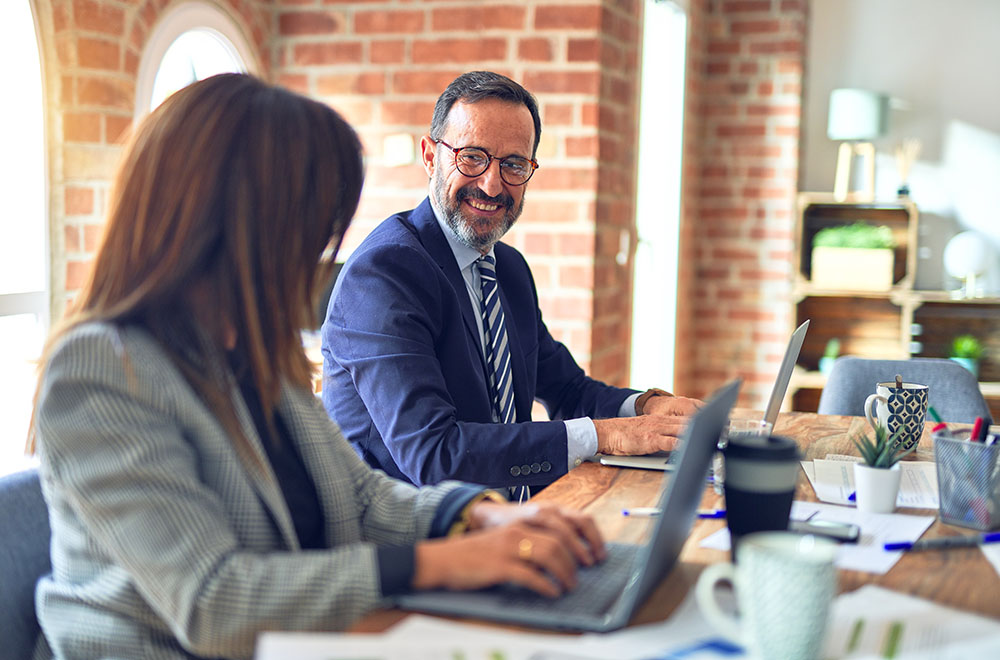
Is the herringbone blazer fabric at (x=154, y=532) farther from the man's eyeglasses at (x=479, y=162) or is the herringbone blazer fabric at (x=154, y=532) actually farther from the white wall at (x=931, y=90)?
the white wall at (x=931, y=90)

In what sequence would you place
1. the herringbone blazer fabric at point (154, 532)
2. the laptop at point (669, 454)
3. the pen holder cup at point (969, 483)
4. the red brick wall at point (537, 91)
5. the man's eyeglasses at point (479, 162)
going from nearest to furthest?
the herringbone blazer fabric at point (154, 532)
the pen holder cup at point (969, 483)
the laptop at point (669, 454)
the man's eyeglasses at point (479, 162)
the red brick wall at point (537, 91)

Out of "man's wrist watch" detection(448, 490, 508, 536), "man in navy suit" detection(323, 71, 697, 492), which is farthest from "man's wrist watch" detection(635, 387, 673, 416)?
"man's wrist watch" detection(448, 490, 508, 536)

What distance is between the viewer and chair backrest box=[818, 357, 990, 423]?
2559 mm

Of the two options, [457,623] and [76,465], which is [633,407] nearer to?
[457,623]

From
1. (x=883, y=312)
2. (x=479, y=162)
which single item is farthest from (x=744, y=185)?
(x=479, y=162)

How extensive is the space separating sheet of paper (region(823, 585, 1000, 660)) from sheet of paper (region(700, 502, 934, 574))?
11cm

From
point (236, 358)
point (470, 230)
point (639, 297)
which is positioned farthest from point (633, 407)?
point (639, 297)

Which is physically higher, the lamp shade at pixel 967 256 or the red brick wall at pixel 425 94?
the red brick wall at pixel 425 94

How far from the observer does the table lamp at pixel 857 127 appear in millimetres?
4695

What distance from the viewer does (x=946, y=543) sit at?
125 centimetres

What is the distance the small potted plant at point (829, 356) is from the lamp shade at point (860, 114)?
3.23 feet

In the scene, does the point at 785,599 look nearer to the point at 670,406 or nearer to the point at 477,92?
the point at 670,406

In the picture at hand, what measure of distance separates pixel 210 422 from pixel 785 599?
59 cm

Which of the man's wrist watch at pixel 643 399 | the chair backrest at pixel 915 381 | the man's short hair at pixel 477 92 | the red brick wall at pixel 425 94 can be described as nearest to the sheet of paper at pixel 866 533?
the man's wrist watch at pixel 643 399
